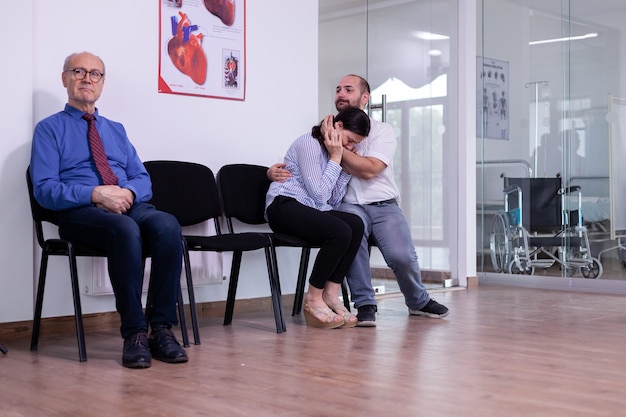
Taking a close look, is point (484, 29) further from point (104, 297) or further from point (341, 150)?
point (104, 297)

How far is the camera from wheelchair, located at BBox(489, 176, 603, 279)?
19.1 feet

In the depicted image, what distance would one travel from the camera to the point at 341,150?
3.91 metres

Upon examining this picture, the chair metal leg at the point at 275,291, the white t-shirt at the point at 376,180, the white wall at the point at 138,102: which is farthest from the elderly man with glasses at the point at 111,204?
the white t-shirt at the point at 376,180

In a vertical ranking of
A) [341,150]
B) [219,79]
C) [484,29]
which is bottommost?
[341,150]

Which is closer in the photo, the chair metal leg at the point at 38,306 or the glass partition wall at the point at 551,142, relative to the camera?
the chair metal leg at the point at 38,306

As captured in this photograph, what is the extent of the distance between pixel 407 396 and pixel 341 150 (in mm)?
1695

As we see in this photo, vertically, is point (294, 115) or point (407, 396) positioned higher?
point (294, 115)

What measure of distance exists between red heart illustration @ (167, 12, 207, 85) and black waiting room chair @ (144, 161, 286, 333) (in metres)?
0.52

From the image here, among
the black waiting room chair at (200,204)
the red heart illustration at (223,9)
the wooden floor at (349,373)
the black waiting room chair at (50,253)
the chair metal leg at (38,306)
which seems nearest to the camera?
the wooden floor at (349,373)

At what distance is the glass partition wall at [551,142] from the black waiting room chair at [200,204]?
2.71 metres

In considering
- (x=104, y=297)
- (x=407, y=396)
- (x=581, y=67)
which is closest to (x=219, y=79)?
(x=104, y=297)

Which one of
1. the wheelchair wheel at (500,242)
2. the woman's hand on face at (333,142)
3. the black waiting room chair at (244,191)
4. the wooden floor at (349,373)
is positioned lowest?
the wooden floor at (349,373)

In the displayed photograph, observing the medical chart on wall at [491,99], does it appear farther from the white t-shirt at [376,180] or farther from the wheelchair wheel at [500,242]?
the white t-shirt at [376,180]

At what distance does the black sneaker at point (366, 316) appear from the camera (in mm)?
3916
